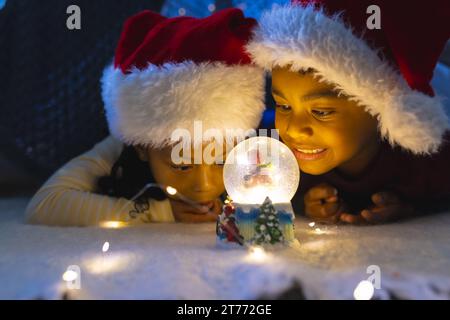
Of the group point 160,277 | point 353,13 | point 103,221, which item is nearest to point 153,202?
point 103,221

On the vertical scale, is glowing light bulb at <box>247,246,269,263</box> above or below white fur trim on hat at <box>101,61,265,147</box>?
below

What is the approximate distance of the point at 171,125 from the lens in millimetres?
1211

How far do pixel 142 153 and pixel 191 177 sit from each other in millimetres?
186

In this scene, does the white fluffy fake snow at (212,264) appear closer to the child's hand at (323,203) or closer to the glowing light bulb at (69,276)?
the glowing light bulb at (69,276)

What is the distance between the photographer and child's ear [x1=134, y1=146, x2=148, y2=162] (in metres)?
1.36

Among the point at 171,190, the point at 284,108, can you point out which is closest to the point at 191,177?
the point at 171,190

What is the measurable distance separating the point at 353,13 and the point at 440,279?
0.61 metres

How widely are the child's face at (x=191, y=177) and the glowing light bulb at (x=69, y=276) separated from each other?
451 mm

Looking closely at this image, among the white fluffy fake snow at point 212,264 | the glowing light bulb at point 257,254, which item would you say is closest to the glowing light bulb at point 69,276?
the white fluffy fake snow at point 212,264

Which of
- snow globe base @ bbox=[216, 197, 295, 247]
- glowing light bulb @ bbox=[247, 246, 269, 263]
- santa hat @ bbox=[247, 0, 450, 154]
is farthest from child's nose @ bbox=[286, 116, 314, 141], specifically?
glowing light bulb @ bbox=[247, 246, 269, 263]

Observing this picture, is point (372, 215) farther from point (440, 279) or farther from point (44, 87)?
point (44, 87)

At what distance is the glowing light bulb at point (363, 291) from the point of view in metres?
0.78

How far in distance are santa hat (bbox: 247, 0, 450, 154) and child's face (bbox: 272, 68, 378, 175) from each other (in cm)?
4

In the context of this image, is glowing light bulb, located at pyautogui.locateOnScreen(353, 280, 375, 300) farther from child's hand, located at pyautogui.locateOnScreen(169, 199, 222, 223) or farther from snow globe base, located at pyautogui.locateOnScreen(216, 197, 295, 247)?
child's hand, located at pyautogui.locateOnScreen(169, 199, 222, 223)
